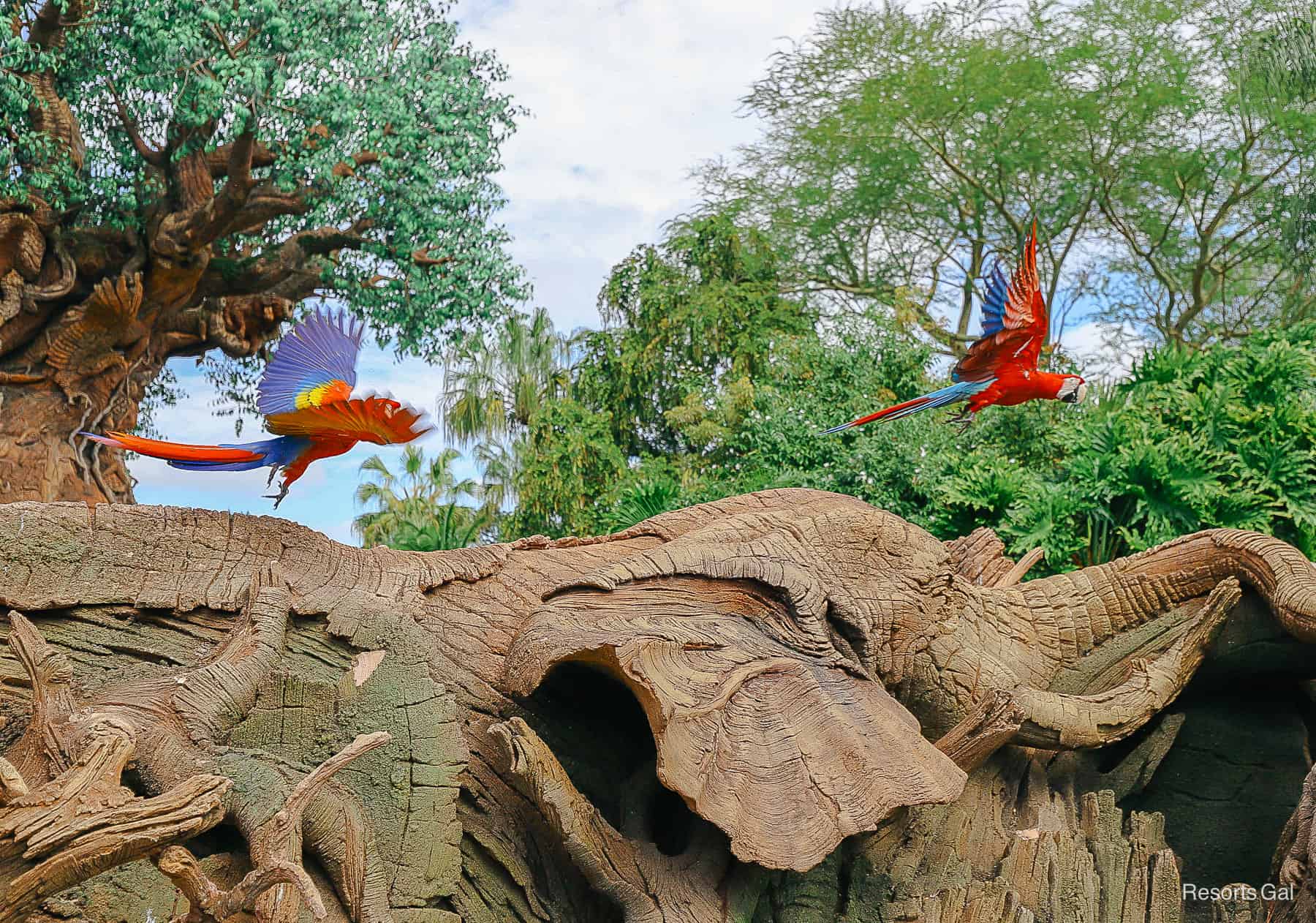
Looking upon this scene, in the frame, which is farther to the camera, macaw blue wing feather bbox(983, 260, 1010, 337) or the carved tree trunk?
the carved tree trunk

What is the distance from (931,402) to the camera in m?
3.91

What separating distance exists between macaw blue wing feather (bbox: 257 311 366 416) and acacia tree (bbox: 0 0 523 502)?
293 inches

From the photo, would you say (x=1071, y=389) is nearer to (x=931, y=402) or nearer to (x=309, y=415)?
(x=931, y=402)

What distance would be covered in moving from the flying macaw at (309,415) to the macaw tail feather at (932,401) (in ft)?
4.65

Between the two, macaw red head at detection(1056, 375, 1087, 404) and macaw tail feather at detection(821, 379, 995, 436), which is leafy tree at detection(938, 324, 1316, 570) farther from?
macaw tail feather at detection(821, 379, 995, 436)

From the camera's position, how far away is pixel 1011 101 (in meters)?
17.8

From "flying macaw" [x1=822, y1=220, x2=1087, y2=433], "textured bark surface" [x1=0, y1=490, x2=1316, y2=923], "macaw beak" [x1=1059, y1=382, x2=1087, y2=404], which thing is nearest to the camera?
"textured bark surface" [x1=0, y1=490, x2=1316, y2=923]

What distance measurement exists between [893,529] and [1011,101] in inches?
590

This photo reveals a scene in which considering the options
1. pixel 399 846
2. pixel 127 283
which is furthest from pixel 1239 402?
pixel 127 283

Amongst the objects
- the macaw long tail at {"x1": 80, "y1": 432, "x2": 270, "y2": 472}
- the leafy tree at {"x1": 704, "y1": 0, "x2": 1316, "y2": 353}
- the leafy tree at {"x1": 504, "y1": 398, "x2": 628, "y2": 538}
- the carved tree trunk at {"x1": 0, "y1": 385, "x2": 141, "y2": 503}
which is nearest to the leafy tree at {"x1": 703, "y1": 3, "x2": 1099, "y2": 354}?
the leafy tree at {"x1": 704, "y1": 0, "x2": 1316, "y2": 353}

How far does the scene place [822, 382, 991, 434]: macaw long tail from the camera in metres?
3.77

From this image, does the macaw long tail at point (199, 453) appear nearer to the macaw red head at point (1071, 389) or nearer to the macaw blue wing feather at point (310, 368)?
the macaw blue wing feather at point (310, 368)

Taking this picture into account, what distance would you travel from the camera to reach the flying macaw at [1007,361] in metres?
3.90

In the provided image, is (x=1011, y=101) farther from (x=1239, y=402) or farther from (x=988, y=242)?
(x=1239, y=402)
